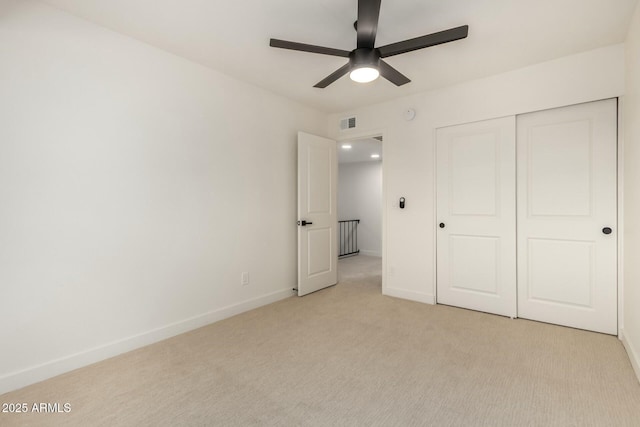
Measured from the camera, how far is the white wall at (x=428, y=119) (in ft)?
8.89

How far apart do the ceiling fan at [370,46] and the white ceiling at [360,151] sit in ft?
9.60

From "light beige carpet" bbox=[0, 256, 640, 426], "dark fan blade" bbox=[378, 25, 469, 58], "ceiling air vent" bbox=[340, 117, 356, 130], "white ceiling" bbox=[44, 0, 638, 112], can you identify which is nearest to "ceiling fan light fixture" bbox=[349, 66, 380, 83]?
"dark fan blade" bbox=[378, 25, 469, 58]

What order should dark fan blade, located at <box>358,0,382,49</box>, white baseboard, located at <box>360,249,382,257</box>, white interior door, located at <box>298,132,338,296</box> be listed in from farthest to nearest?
white baseboard, located at <box>360,249,382,257</box> → white interior door, located at <box>298,132,338,296</box> → dark fan blade, located at <box>358,0,382,49</box>

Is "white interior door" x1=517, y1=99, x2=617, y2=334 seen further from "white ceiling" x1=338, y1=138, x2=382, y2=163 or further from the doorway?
the doorway

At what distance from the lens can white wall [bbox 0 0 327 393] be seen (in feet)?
6.49

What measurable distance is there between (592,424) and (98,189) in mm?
3372

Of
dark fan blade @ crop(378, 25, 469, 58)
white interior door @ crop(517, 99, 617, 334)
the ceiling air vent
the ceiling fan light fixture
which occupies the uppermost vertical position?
the ceiling air vent

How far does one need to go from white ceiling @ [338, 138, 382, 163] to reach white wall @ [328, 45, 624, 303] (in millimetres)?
1340

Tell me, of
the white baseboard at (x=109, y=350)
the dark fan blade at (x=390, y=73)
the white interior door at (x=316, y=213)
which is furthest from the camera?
the white interior door at (x=316, y=213)

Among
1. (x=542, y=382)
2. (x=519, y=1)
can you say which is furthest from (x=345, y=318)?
(x=519, y=1)

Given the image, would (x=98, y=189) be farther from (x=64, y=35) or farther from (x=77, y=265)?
(x=64, y=35)

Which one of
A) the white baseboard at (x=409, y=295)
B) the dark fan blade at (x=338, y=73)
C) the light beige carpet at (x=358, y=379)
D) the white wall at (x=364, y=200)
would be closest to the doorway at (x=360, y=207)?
the white wall at (x=364, y=200)

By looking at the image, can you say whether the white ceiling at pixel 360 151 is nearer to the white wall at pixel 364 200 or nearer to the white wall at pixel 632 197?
the white wall at pixel 364 200

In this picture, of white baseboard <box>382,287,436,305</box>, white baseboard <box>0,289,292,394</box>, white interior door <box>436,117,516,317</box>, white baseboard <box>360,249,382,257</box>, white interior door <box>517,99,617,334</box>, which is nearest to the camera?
white baseboard <box>0,289,292,394</box>
